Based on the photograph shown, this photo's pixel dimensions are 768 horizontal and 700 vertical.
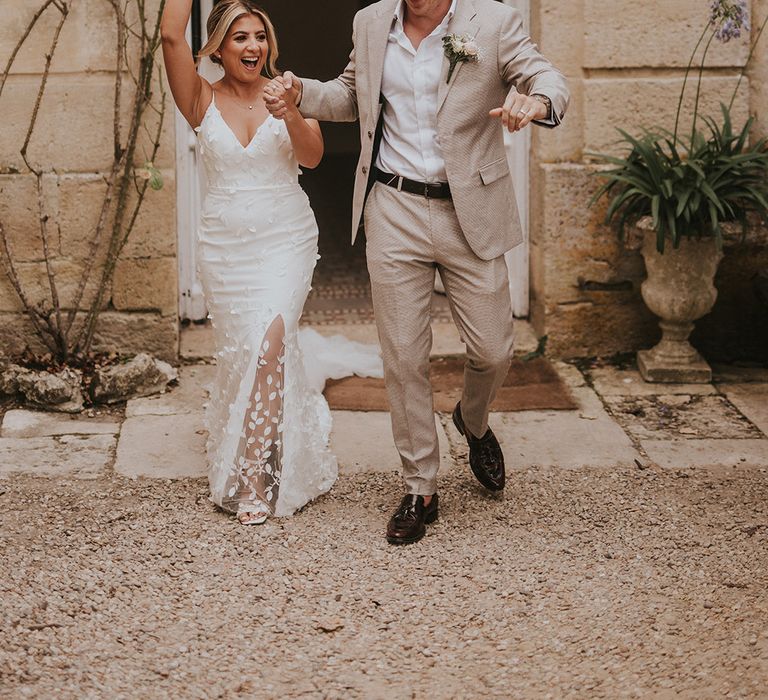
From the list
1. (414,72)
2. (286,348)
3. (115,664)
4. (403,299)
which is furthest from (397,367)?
(115,664)

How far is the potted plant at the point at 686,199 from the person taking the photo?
5.87 metres

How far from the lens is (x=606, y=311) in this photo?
21.5 feet

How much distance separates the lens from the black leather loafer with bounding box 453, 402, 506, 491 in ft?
15.4

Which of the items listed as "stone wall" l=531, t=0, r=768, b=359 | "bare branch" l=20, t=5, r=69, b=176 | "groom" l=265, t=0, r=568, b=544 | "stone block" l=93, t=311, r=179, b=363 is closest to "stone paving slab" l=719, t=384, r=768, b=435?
"stone wall" l=531, t=0, r=768, b=359

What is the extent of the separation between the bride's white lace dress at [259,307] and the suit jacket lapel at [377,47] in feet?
2.05

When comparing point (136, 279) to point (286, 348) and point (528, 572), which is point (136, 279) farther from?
point (528, 572)

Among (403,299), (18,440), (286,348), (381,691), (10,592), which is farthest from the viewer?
(18,440)

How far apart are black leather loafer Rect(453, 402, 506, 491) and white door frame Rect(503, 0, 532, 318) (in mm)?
2069

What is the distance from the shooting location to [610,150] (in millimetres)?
6352

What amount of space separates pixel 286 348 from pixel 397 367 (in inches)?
22.1

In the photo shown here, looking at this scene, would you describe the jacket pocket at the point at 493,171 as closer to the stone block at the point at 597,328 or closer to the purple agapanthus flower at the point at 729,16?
the purple agapanthus flower at the point at 729,16

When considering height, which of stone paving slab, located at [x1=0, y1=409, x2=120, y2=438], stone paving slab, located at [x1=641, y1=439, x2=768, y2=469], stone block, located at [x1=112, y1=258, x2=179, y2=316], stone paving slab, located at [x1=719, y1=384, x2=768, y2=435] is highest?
stone block, located at [x1=112, y1=258, x2=179, y2=316]

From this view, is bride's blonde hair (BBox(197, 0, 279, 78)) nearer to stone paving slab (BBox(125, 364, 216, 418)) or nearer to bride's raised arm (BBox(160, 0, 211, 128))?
bride's raised arm (BBox(160, 0, 211, 128))

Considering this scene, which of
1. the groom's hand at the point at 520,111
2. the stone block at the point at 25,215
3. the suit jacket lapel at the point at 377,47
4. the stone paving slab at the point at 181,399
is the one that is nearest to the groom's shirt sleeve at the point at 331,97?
the suit jacket lapel at the point at 377,47
